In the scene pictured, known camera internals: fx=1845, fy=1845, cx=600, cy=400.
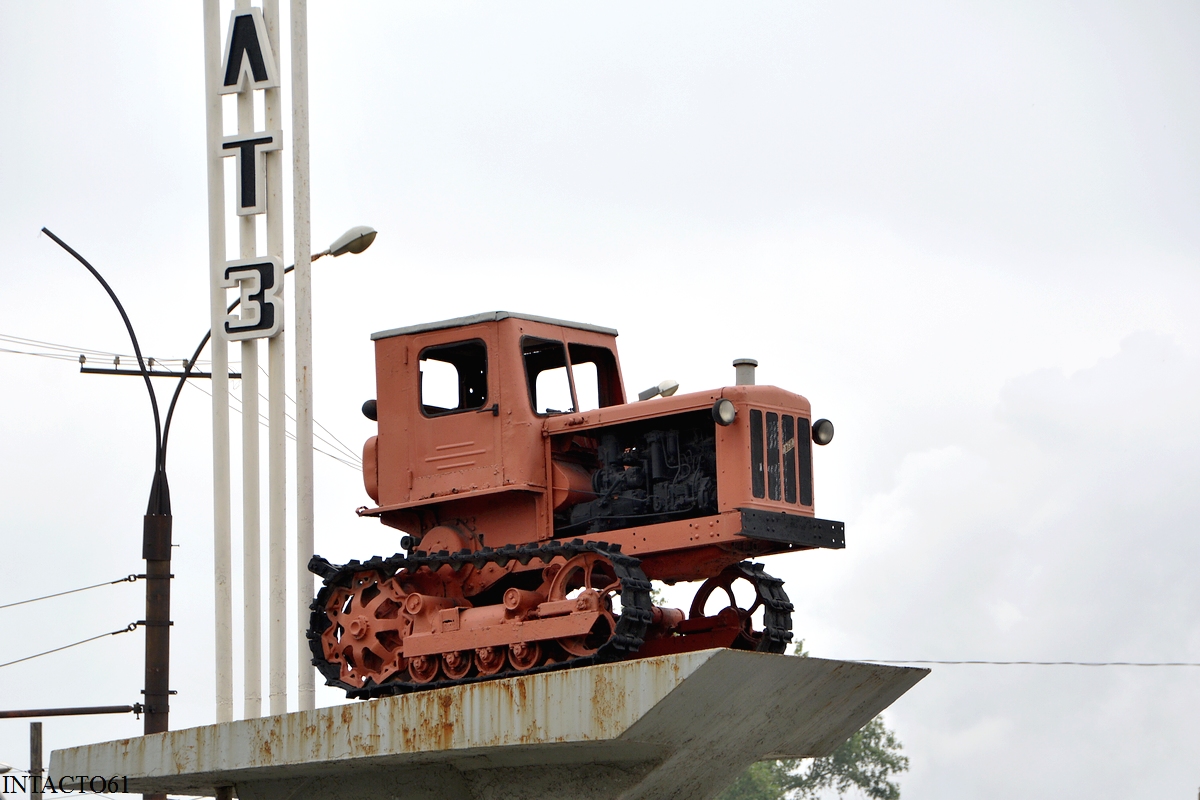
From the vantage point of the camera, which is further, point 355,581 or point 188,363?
point 188,363

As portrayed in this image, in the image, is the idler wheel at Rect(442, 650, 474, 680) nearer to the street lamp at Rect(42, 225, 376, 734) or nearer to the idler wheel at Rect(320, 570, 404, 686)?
the idler wheel at Rect(320, 570, 404, 686)

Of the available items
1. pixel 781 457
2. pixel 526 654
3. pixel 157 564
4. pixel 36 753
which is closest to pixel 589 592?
pixel 526 654

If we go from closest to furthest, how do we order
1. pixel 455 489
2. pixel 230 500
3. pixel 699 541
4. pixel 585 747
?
pixel 585 747 → pixel 699 541 → pixel 455 489 → pixel 230 500

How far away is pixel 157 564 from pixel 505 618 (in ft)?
29.3

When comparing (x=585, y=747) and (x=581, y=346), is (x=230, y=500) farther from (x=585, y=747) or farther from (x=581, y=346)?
(x=585, y=747)

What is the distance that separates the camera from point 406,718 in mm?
15125

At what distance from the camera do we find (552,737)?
46.9 ft

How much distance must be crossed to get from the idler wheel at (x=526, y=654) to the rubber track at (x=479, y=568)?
2.4 inches

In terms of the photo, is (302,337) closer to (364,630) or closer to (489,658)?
(364,630)

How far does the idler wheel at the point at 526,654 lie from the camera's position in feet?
51.5

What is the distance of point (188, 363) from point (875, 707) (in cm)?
1040

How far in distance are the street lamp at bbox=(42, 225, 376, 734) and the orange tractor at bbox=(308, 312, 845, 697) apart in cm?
655

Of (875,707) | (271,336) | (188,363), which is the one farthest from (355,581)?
(188,363)

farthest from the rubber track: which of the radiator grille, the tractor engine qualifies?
the radiator grille
